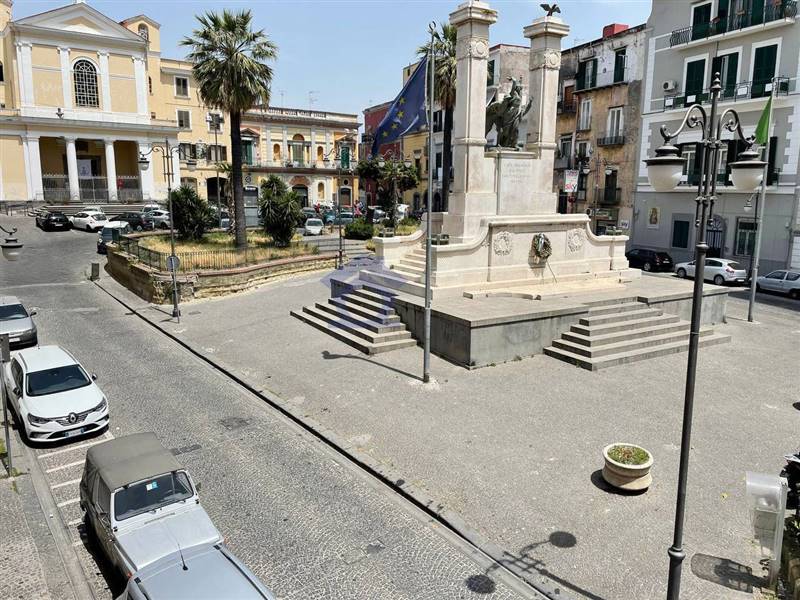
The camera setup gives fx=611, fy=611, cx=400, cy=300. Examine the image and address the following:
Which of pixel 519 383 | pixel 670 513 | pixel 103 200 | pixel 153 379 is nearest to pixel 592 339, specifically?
pixel 519 383

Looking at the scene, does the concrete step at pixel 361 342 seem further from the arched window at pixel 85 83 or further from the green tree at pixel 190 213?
the arched window at pixel 85 83

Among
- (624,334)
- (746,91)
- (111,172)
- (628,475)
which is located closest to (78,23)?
(111,172)

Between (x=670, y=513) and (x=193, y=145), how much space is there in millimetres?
59730

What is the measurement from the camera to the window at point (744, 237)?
3516cm

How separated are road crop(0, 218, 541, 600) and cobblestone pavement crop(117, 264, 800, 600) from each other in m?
0.65

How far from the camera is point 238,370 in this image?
16.7 meters

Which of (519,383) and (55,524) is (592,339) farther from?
(55,524)

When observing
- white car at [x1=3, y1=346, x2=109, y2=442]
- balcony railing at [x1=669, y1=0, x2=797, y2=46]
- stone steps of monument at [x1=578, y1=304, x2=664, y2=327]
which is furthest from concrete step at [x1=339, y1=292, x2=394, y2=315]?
balcony railing at [x1=669, y1=0, x2=797, y2=46]

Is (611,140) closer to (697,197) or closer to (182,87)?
(697,197)

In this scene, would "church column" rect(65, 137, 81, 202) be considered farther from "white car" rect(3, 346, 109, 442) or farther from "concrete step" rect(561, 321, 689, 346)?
"concrete step" rect(561, 321, 689, 346)

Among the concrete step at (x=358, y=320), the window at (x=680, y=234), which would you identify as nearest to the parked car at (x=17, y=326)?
the concrete step at (x=358, y=320)

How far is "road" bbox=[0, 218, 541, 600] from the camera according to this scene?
8.20 metres

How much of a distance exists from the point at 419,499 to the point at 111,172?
5281cm

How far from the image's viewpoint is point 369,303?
779 inches
